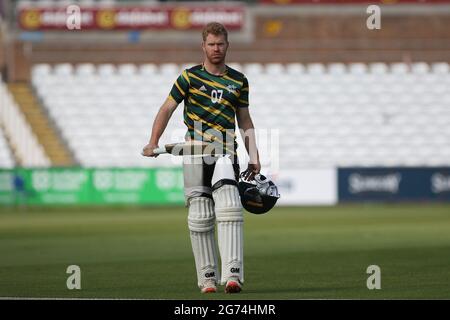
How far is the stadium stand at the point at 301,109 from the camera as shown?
37.9 metres

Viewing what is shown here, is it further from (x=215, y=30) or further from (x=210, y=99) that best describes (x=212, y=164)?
(x=215, y=30)

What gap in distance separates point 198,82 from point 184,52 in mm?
30849

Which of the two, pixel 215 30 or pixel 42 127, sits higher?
pixel 42 127

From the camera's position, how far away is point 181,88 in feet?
33.8

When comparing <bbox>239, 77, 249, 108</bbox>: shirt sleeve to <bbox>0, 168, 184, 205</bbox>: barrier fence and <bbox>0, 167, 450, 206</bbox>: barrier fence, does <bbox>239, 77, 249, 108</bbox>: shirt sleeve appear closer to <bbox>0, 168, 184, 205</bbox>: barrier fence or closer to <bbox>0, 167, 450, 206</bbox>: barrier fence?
<bbox>0, 168, 184, 205</bbox>: barrier fence

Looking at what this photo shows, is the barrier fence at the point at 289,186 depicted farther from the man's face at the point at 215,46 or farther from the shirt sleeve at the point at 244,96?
the man's face at the point at 215,46

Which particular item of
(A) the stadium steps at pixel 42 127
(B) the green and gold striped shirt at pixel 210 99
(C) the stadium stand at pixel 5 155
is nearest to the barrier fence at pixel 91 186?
(A) the stadium steps at pixel 42 127

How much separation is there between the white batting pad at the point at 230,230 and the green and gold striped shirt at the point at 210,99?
39cm

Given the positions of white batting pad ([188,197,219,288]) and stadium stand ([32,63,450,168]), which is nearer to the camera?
white batting pad ([188,197,219,288])

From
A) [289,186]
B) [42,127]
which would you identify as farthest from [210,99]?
[42,127]

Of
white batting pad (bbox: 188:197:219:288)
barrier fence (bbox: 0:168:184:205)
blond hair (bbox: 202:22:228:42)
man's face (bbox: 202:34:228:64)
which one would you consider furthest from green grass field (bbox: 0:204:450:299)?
barrier fence (bbox: 0:168:184:205)

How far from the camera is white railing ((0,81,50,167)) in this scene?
37750 millimetres

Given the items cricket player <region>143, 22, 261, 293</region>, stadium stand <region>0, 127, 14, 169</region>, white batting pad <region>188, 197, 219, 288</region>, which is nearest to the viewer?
cricket player <region>143, 22, 261, 293</region>

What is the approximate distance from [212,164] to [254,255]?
17.6ft
